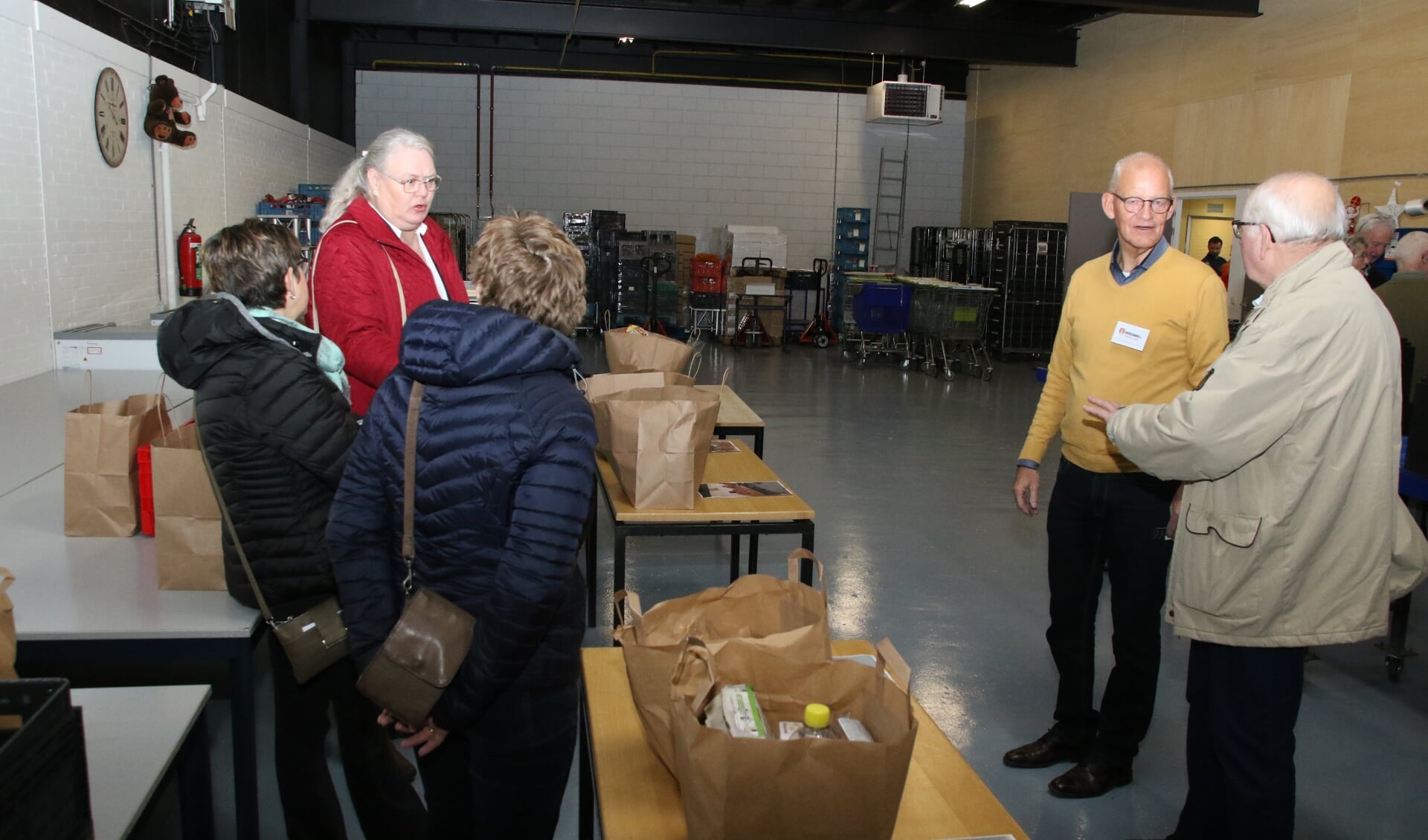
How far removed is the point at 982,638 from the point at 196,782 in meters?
2.76

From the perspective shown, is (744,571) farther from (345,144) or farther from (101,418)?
(345,144)

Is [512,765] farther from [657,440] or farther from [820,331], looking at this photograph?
[820,331]

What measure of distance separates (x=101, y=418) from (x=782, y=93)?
42.6ft

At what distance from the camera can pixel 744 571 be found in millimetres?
4406

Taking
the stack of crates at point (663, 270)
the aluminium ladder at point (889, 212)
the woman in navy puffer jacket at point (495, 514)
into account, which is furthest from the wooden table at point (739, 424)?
the aluminium ladder at point (889, 212)

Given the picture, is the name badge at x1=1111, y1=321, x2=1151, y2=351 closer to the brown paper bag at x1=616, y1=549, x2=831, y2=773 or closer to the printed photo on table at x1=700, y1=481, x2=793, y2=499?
the printed photo on table at x1=700, y1=481, x2=793, y2=499

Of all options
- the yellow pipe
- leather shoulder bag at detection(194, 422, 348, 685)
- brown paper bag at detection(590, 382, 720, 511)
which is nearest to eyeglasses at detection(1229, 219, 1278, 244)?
brown paper bag at detection(590, 382, 720, 511)

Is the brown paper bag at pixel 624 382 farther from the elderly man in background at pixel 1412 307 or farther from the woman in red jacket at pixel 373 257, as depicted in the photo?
the elderly man in background at pixel 1412 307

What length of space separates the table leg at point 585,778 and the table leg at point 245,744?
72 centimetres

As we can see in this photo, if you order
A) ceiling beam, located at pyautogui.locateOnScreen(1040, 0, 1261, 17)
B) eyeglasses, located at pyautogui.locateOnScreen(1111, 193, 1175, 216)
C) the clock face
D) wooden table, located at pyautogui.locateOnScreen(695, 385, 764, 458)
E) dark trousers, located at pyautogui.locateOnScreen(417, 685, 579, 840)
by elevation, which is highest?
ceiling beam, located at pyautogui.locateOnScreen(1040, 0, 1261, 17)

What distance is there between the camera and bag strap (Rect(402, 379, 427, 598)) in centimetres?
152

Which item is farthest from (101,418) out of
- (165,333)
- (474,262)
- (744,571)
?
(744,571)

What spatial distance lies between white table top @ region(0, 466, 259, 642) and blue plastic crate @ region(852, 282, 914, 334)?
9322mm

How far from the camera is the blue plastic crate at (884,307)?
11102 millimetres
